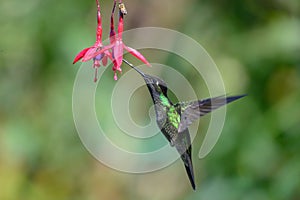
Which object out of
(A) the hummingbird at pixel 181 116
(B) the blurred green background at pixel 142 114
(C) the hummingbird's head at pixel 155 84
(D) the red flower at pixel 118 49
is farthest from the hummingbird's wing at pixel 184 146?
(B) the blurred green background at pixel 142 114

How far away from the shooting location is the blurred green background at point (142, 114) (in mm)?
3020

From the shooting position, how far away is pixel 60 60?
3146 mm

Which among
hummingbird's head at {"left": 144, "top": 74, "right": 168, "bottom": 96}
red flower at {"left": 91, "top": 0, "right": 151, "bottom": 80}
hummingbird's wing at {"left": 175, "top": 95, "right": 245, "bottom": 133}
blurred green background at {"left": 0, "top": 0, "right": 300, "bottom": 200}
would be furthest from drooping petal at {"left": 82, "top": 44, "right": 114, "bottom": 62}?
blurred green background at {"left": 0, "top": 0, "right": 300, "bottom": 200}

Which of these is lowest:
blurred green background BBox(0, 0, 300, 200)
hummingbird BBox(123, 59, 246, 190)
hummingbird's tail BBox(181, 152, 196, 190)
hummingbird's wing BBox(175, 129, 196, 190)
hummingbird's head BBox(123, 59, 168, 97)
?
blurred green background BBox(0, 0, 300, 200)

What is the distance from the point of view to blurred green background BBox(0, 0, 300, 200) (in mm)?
3020

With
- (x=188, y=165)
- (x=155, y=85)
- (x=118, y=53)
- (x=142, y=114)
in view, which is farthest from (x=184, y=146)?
(x=142, y=114)

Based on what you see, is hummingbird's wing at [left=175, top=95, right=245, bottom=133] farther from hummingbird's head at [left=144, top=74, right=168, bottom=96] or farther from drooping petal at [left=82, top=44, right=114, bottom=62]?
drooping petal at [left=82, top=44, right=114, bottom=62]

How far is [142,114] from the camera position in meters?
3.20

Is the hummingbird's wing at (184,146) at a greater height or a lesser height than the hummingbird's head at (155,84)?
lesser

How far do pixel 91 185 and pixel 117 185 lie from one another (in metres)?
0.13

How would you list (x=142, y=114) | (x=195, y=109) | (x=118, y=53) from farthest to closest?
(x=142, y=114) < (x=195, y=109) < (x=118, y=53)

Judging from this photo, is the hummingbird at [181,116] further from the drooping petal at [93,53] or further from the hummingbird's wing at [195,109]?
the drooping petal at [93,53]

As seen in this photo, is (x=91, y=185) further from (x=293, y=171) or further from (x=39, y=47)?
(x=293, y=171)

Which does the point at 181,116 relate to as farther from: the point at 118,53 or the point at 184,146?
the point at 118,53
